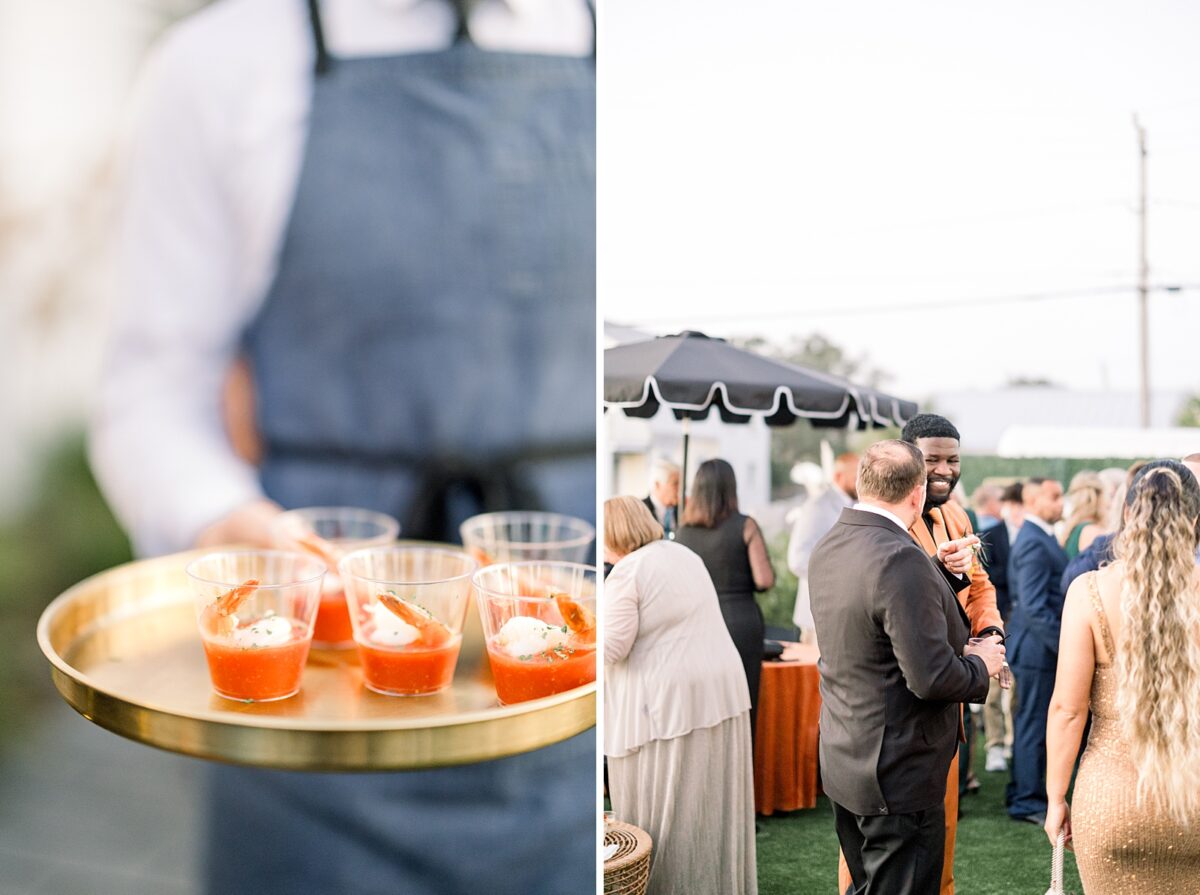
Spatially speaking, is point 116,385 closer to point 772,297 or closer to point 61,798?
point 61,798

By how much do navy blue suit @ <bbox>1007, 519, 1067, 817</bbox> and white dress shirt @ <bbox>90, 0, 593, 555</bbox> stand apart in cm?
234

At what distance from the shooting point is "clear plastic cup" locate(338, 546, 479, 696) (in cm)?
137

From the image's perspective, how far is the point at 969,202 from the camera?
211cm

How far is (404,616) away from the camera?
1.38 metres

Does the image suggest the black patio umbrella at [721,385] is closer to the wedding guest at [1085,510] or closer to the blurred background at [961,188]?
the blurred background at [961,188]

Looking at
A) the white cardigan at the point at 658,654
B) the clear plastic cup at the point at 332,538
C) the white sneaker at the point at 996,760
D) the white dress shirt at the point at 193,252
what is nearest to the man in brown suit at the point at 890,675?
the white cardigan at the point at 658,654

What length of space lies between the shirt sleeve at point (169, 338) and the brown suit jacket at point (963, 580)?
1308 millimetres

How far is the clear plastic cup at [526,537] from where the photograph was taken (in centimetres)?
149

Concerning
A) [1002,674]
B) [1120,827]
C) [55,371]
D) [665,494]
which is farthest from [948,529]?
[55,371]

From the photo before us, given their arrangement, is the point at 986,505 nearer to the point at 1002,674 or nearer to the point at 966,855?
the point at 1002,674

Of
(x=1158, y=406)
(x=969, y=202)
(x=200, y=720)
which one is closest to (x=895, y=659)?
(x=1158, y=406)

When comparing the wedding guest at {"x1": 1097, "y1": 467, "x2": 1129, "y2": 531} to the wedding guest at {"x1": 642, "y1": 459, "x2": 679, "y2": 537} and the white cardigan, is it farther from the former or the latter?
the wedding guest at {"x1": 642, "y1": 459, "x2": 679, "y2": 537}

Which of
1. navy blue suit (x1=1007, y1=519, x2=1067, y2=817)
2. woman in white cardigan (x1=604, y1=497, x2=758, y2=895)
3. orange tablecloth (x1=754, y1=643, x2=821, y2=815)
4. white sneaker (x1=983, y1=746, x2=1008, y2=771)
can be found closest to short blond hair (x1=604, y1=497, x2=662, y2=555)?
woman in white cardigan (x1=604, y1=497, x2=758, y2=895)

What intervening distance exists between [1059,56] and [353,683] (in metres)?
1.99
